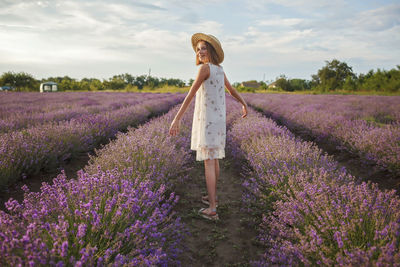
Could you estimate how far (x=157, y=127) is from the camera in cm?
424

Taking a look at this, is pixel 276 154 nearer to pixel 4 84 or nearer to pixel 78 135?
pixel 78 135

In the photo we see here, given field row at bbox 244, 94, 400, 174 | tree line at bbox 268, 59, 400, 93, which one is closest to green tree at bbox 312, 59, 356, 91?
tree line at bbox 268, 59, 400, 93

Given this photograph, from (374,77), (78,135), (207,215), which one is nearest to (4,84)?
(78,135)

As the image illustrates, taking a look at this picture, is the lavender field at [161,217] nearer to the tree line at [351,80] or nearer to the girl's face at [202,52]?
the girl's face at [202,52]

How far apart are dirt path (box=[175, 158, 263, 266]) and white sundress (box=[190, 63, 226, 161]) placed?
70cm

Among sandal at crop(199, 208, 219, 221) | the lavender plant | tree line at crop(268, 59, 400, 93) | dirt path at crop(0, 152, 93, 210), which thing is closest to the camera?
the lavender plant

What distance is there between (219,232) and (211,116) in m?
1.17

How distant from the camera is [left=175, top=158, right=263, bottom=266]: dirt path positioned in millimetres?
1894

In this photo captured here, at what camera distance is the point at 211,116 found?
7.85ft

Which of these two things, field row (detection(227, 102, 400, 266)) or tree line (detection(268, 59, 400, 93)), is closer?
field row (detection(227, 102, 400, 266))

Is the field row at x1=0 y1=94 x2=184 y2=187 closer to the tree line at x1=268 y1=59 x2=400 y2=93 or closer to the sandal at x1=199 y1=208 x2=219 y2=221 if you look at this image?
the sandal at x1=199 y1=208 x2=219 y2=221

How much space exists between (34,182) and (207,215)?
7.82 feet

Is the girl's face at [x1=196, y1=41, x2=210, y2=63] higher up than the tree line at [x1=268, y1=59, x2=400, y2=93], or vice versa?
the tree line at [x1=268, y1=59, x2=400, y2=93]

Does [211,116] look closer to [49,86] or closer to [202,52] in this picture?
[202,52]
